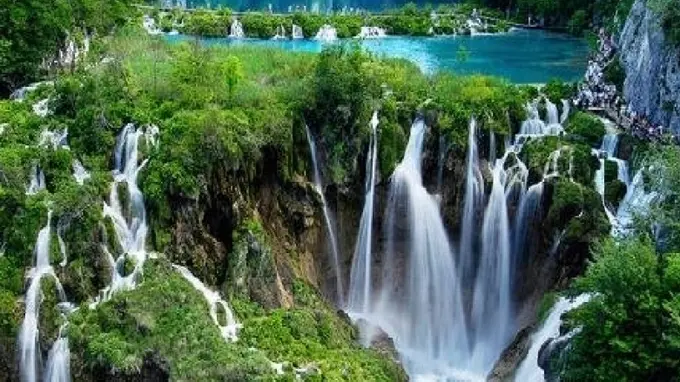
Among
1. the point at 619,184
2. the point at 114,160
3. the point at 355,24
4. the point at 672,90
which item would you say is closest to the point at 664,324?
the point at 619,184

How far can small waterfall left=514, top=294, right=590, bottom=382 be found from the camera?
79.9 feet

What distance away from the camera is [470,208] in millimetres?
28703

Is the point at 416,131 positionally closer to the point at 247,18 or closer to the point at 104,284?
the point at 104,284

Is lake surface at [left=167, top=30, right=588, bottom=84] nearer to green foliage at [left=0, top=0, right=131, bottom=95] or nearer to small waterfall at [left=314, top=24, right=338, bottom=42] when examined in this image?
small waterfall at [left=314, top=24, right=338, bottom=42]

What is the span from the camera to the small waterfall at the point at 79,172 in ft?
82.6

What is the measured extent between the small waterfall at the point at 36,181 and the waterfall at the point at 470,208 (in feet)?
42.8

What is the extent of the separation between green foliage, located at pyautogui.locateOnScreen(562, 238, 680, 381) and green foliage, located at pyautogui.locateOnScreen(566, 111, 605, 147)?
30.4 feet

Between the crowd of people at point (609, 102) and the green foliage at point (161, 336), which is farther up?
the crowd of people at point (609, 102)

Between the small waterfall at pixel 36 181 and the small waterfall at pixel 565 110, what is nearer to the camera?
the small waterfall at pixel 36 181

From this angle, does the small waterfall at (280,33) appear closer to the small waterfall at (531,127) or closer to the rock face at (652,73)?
the rock face at (652,73)

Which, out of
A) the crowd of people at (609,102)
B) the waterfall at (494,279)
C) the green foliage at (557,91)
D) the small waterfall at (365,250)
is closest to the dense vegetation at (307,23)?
the crowd of people at (609,102)

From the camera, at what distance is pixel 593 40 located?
47.4 m

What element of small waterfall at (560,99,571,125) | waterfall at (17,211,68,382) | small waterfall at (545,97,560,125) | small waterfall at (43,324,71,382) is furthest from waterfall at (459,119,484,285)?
small waterfall at (43,324,71,382)

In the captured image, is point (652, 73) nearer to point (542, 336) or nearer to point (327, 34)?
point (542, 336)
